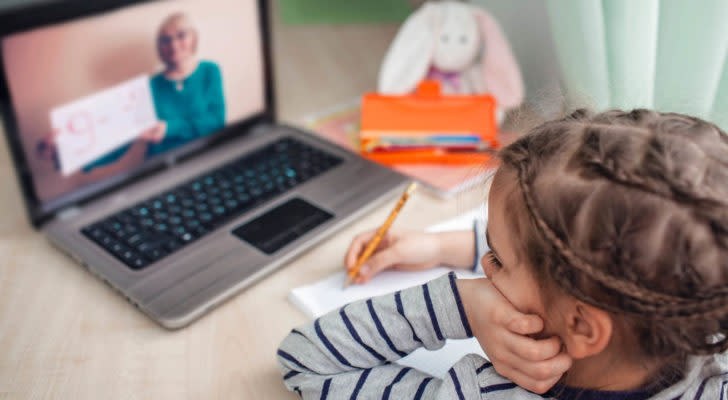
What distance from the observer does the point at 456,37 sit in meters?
0.94

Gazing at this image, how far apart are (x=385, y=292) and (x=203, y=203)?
246 mm

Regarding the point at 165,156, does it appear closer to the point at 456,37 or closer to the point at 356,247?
the point at 356,247

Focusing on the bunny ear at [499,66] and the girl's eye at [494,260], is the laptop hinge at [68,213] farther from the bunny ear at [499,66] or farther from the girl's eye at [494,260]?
the bunny ear at [499,66]

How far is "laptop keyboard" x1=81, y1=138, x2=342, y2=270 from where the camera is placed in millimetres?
657

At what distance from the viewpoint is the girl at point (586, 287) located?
1.17 feet

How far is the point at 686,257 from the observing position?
0.35 m

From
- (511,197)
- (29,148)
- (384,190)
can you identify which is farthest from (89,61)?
(511,197)

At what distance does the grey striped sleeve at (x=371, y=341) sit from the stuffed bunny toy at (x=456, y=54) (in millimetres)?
491

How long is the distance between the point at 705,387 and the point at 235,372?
37cm

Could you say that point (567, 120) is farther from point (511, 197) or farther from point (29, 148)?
point (29, 148)

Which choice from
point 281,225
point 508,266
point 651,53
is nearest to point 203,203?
point 281,225

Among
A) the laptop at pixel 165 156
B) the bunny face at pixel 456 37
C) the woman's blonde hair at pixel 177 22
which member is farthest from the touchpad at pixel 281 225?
the bunny face at pixel 456 37

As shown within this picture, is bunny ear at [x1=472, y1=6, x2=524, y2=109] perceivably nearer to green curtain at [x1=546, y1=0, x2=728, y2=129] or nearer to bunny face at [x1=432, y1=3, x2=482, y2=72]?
bunny face at [x1=432, y1=3, x2=482, y2=72]

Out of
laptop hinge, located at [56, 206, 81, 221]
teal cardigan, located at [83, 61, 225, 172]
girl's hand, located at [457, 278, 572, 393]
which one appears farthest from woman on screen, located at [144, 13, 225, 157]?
girl's hand, located at [457, 278, 572, 393]
